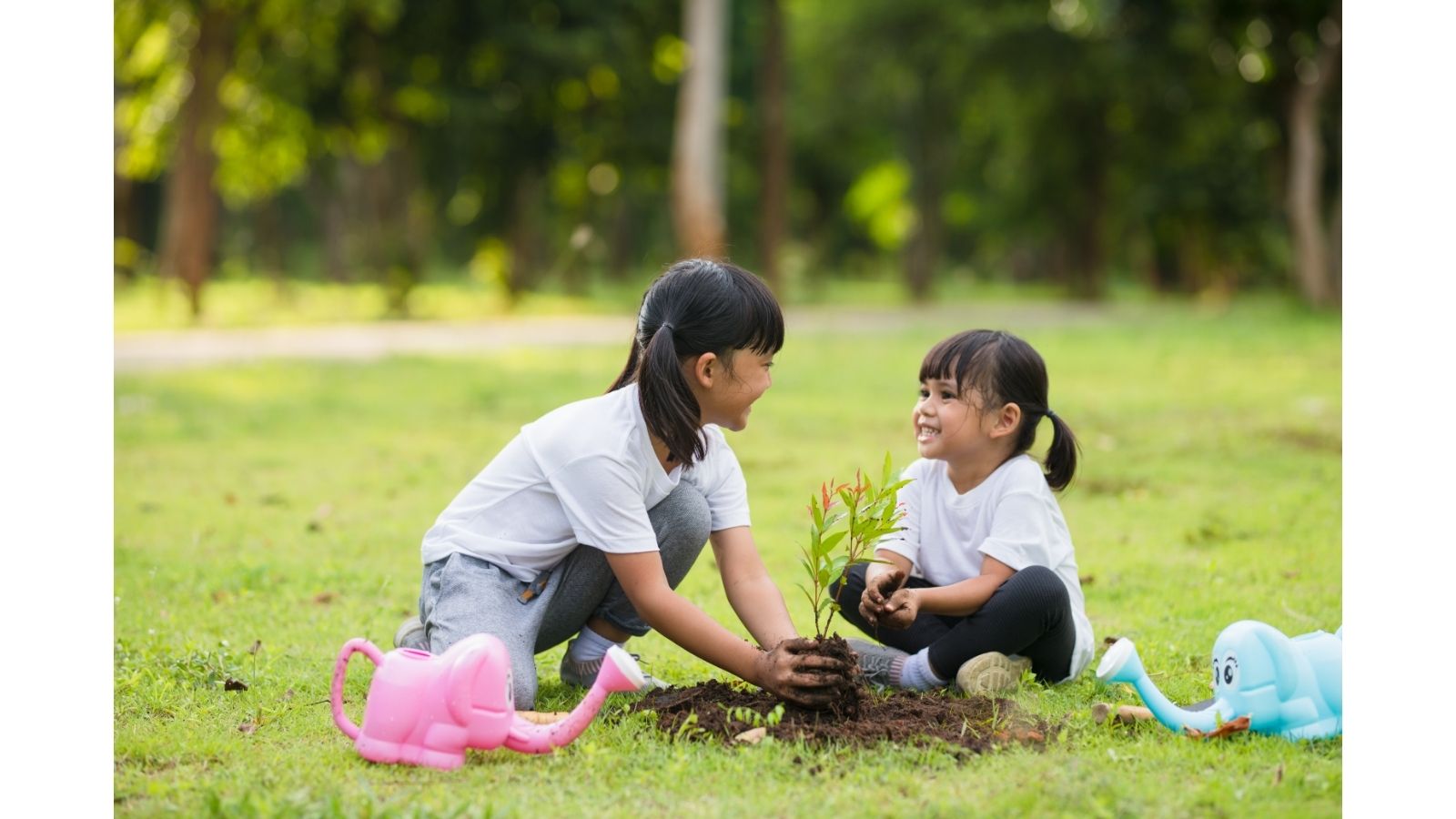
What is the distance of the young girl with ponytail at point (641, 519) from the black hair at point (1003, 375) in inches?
23.6

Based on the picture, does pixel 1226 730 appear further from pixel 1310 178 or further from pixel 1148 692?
pixel 1310 178

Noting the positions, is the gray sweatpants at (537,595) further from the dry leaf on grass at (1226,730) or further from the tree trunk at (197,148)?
the tree trunk at (197,148)

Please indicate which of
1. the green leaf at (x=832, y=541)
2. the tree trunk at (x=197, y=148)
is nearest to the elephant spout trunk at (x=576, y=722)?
the green leaf at (x=832, y=541)

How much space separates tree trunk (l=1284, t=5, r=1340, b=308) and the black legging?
17987 mm

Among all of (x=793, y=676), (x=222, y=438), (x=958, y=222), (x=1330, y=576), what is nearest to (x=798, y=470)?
(x=1330, y=576)

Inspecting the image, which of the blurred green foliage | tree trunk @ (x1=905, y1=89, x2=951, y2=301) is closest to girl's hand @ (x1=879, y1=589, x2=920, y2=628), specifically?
the blurred green foliage

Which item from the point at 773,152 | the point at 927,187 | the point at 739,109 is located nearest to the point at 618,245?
the point at 739,109

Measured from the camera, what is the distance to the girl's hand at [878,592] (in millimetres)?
3477

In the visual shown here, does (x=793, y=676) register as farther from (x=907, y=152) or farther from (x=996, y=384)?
(x=907, y=152)

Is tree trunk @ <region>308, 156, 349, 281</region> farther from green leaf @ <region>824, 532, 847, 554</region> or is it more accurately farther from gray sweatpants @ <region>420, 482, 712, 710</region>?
green leaf @ <region>824, 532, 847, 554</region>

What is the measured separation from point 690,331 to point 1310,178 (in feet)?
62.1

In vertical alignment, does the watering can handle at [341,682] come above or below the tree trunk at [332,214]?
below

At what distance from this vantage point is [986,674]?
145 inches

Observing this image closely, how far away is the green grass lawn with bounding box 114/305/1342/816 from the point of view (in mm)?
2908
